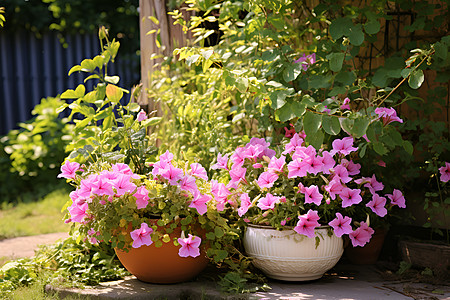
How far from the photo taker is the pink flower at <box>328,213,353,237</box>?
2.48 meters

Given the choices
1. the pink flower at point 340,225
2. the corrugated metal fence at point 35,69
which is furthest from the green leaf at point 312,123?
the corrugated metal fence at point 35,69

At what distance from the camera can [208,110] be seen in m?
3.28

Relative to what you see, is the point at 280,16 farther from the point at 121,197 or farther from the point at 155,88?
the point at 121,197

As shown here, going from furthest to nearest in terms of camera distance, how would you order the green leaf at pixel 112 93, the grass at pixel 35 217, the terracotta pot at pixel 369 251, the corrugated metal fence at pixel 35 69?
the corrugated metal fence at pixel 35 69 → the grass at pixel 35 217 → the terracotta pot at pixel 369 251 → the green leaf at pixel 112 93

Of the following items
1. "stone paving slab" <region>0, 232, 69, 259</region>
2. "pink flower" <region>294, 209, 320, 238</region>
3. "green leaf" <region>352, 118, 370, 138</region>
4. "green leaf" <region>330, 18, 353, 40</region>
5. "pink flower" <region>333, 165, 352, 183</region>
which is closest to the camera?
"green leaf" <region>352, 118, 370, 138</region>

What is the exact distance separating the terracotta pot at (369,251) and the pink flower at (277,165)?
76 centimetres

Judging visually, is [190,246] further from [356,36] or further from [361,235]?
[356,36]

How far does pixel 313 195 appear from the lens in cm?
247

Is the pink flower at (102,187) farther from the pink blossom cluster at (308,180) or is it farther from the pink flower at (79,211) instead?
the pink blossom cluster at (308,180)

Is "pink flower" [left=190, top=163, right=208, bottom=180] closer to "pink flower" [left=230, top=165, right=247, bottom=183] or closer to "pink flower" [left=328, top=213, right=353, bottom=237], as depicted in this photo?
"pink flower" [left=230, top=165, right=247, bottom=183]

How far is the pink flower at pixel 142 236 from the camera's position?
7.82 feet

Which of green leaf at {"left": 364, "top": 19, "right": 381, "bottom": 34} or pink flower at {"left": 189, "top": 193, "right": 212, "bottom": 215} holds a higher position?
green leaf at {"left": 364, "top": 19, "right": 381, "bottom": 34}

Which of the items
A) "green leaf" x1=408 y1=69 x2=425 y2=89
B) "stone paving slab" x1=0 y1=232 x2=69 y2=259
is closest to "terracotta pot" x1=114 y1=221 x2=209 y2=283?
"stone paving slab" x1=0 y1=232 x2=69 y2=259

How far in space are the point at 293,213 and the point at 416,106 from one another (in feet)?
3.27
